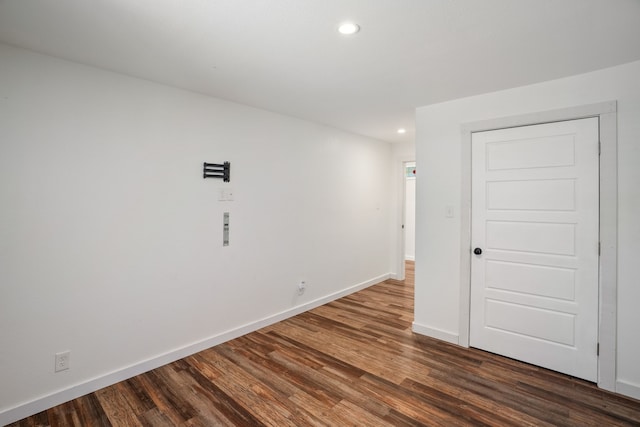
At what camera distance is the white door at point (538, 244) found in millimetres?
2518

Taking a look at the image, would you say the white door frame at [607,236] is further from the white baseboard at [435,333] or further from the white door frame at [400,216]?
the white door frame at [400,216]

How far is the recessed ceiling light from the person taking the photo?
6.00 ft

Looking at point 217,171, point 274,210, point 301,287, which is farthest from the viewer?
point 301,287

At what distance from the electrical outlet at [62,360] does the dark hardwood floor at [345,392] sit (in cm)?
26

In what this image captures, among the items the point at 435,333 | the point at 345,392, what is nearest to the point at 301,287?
the point at 435,333

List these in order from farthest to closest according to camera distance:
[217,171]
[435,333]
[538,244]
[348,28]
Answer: [435,333] < [217,171] < [538,244] < [348,28]

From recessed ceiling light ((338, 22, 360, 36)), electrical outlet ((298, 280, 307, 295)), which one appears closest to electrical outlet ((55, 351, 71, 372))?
electrical outlet ((298, 280, 307, 295))

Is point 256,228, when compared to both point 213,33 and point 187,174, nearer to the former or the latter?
point 187,174

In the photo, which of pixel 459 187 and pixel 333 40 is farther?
pixel 459 187

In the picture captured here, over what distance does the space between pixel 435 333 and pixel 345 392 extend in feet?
4.65

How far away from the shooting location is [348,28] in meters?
1.87

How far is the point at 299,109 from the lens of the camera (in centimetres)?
357

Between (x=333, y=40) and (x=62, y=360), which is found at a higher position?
(x=333, y=40)

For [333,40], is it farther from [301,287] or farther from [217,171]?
[301,287]
